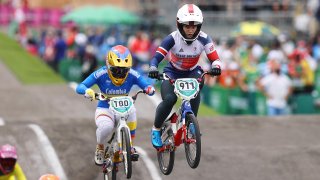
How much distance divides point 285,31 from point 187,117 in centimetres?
2197

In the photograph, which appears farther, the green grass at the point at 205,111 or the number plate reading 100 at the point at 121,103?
the green grass at the point at 205,111

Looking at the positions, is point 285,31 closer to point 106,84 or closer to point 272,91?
point 272,91

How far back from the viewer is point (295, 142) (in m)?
17.1

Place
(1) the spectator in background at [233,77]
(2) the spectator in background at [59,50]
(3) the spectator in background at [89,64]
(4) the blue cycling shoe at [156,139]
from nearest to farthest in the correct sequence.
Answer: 1. (4) the blue cycling shoe at [156,139]
2. (1) the spectator in background at [233,77]
3. (3) the spectator in background at [89,64]
4. (2) the spectator in background at [59,50]

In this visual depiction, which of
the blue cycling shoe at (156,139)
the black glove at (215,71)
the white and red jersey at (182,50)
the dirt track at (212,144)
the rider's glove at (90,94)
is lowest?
the dirt track at (212,144)

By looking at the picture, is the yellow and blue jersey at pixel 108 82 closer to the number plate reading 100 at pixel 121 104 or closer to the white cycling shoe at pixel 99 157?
the number plate reading 100 at pixel 121 104

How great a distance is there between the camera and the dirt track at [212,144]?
46.9 ft

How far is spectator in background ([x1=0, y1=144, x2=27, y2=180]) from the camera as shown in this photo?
34.3 feet

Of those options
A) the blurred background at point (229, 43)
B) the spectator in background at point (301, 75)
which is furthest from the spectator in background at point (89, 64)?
the spectator in background at point (301, 75)

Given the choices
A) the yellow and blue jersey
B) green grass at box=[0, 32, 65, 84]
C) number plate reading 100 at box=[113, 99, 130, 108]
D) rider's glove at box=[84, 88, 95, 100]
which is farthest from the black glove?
green grass at box=[0, 32, 65, 84]

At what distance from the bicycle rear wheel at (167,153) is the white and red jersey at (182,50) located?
1141 mm

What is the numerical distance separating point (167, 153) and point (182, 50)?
1.83 m

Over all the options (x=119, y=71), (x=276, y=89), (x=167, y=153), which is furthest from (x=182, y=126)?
(x=276, y=89)

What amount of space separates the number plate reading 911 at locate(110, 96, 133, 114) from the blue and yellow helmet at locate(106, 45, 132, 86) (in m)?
0.34
